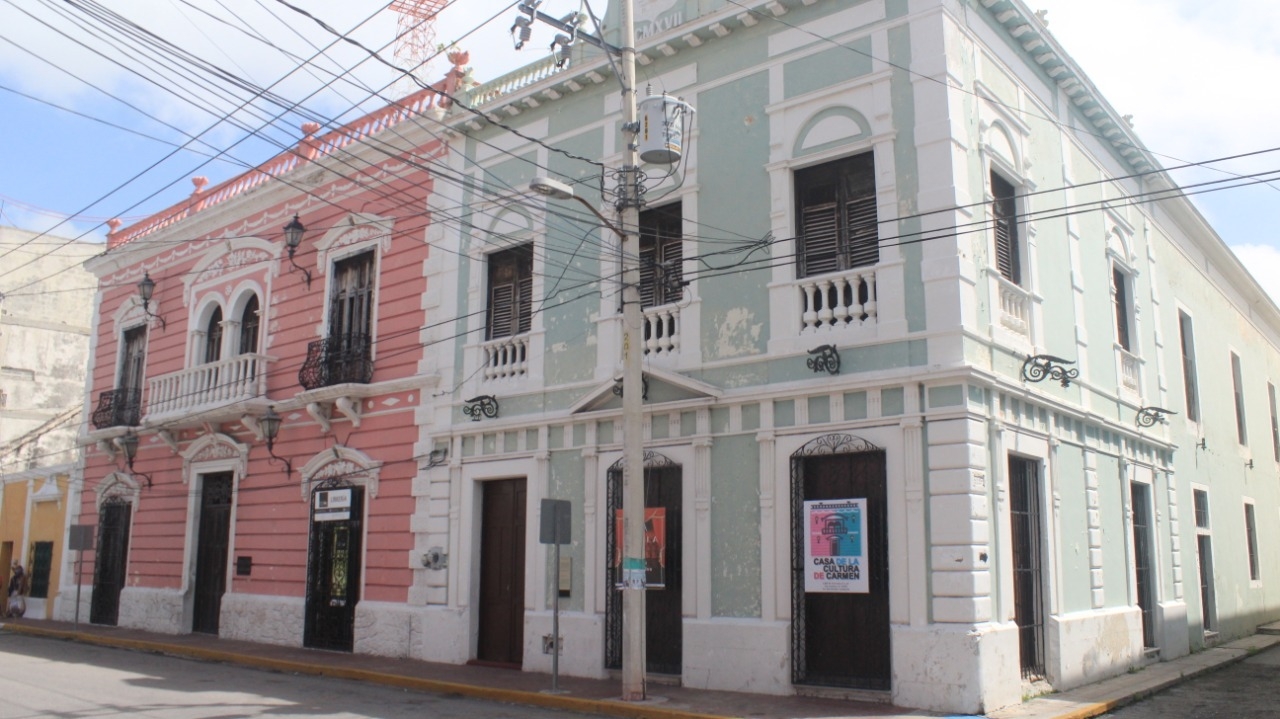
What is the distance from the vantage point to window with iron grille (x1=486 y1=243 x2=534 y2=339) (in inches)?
651

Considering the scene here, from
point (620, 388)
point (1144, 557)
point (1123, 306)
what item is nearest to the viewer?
point (620, 388)

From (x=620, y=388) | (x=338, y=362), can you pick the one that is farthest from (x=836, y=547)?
(x=338, y=362)

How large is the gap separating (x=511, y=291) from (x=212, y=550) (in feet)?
29.5

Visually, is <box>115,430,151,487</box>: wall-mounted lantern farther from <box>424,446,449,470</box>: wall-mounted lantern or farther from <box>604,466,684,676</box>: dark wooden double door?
<box>604,466,684,676</box>: dark wooden double door

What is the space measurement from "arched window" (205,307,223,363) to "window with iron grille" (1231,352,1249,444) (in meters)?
21.0

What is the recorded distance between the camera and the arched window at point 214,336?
72.5ft

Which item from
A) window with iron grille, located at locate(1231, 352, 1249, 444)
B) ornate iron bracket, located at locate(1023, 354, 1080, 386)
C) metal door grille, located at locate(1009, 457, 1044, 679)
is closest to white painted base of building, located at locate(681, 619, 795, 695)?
metal door grille, located at locate(1009, 457, 1044, 679)

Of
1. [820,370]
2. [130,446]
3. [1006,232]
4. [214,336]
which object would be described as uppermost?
[214,336]

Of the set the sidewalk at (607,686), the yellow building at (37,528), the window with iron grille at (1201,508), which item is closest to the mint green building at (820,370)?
the sidewalk at (607,686)

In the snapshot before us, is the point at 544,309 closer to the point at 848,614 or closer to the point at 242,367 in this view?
the point at 848,614

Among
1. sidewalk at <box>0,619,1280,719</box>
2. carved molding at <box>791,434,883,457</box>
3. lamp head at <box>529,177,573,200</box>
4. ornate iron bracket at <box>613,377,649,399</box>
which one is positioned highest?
lamp head at <box>529,177,573,200</box>

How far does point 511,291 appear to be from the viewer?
661 inches

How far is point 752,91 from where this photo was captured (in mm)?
14094

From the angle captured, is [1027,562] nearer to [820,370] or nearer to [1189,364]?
[820,370]
